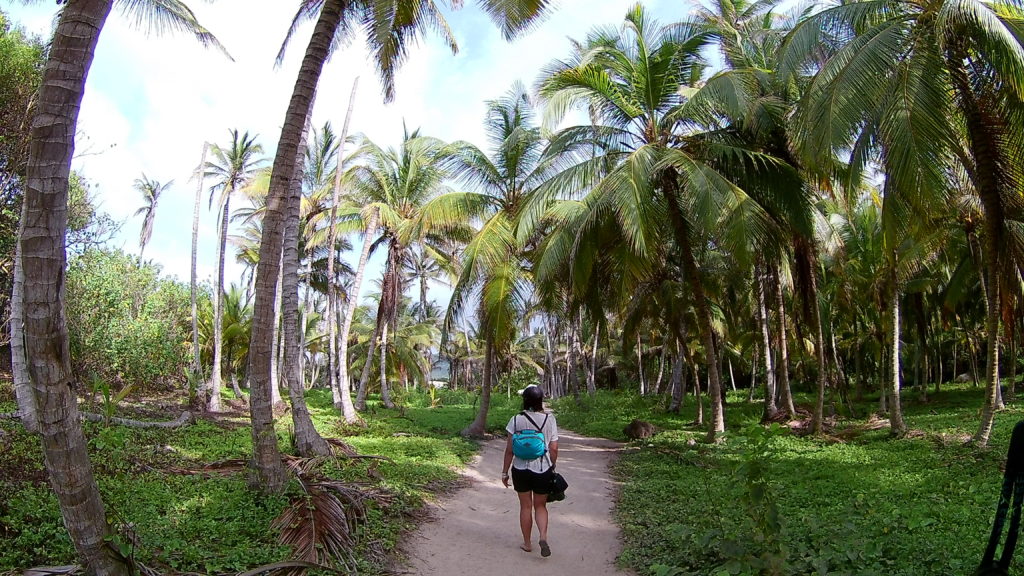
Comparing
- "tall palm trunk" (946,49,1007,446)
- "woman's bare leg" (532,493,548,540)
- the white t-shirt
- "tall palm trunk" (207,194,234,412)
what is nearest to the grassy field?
"woman's bare leg" (532,493,548,540)

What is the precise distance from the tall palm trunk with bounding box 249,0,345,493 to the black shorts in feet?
7.91

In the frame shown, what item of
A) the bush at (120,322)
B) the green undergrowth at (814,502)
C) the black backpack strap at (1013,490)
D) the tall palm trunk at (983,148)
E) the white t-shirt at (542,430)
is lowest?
the green undergrowth at (814,502)

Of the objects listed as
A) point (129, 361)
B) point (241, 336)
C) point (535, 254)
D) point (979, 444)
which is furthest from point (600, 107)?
point (241, 336)

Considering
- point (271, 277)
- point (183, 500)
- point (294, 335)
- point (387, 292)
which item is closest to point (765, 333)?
point (387, 292)

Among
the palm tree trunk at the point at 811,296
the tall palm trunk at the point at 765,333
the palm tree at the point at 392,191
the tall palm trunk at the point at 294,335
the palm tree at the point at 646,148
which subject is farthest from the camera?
the palm tree at the point at 392,191

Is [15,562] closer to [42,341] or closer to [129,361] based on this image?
[42,341]

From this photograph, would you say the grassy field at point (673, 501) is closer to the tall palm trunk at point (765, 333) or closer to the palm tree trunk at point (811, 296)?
the palm tree trunk at point (811, 296)

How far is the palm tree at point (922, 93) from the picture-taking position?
6.92 m

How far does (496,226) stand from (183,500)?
9023 millimetres

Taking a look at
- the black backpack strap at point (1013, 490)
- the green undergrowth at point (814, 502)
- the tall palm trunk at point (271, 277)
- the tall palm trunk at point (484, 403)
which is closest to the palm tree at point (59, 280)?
the tall palm trunk at point (271, 277)

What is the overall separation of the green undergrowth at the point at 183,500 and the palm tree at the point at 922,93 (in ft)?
22.7

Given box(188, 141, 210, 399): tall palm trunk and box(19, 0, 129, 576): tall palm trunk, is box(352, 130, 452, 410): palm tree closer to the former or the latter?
box(188, 141, 210, 399): tall palm trunk

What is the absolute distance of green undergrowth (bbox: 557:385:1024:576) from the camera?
→ 14.0 feet

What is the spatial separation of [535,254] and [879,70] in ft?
28.4
